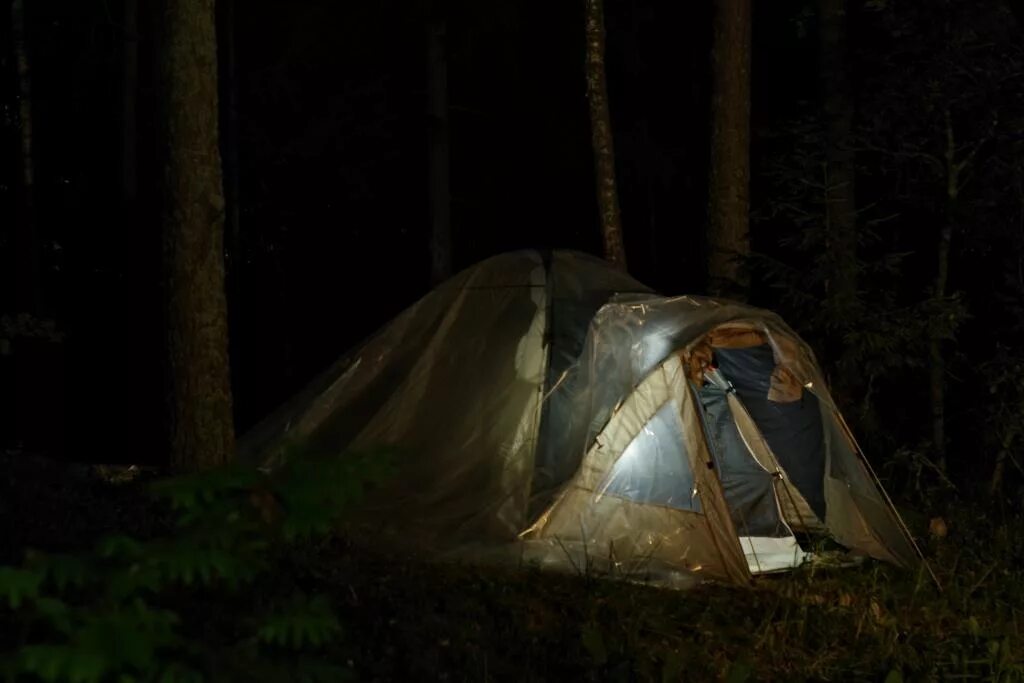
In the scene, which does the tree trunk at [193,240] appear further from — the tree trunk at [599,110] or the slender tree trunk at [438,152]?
the slender tree trunk at [438,152]

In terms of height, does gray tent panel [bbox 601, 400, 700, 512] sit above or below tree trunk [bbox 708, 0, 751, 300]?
below

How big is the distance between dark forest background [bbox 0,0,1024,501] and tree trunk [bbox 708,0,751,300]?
0.77 ft

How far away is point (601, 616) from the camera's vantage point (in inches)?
281

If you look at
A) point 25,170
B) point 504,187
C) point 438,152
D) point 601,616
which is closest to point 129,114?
point 25,170

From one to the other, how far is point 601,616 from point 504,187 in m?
18.6

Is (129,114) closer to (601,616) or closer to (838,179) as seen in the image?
(838,179)

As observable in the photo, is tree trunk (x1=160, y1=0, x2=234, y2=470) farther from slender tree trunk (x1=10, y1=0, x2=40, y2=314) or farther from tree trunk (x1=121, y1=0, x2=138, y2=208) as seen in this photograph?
tree trunk (x1=121, y1=0, x2=138, y2=208)

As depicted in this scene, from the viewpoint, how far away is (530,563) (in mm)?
8062

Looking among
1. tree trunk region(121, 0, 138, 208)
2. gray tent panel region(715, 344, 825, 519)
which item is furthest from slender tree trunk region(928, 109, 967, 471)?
tree trunk region(121, 0, 138, 208)

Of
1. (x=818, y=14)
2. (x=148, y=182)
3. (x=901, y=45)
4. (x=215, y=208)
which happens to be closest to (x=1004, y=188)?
(x=901, y=45)

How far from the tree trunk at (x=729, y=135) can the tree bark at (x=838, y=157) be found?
82 centimetres

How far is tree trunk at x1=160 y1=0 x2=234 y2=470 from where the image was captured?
8594mm

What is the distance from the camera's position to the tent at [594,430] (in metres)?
8.37

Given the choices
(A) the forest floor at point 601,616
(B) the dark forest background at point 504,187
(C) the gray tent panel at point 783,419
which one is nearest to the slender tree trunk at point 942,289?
(B) the dark forest background at point 504,187
